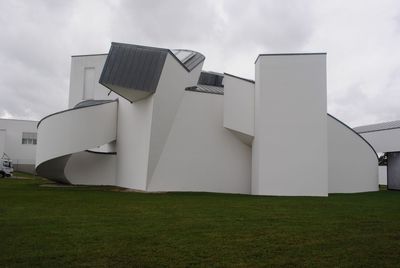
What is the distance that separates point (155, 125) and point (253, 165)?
5199 mm

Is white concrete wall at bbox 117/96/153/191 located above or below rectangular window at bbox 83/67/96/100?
below

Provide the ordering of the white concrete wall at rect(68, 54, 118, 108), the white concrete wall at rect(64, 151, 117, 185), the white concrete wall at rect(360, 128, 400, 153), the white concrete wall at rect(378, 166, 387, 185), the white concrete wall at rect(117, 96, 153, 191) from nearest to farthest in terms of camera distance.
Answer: the white concrete wall at rect(117, 96, 153, 191) < the white concrete wall at rect(64, 151, 117, 185) < the white concrete wall at rect(360, 128, 400, 153) < the white concrete wall at rect(68, 54, 118, 108) < the white concrete wall at rect(378, 166, 387, 185)

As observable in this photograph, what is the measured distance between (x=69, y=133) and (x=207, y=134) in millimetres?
7378

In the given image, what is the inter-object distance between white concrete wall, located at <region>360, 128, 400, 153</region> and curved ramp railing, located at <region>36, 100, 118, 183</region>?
2013 cm

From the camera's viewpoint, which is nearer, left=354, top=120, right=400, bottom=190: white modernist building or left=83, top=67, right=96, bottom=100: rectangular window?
left=354, top=120, right=400, bottom=190: white modernist building

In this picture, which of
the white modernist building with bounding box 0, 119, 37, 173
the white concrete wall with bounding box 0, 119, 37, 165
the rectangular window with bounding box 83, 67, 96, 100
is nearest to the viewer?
the rectangular window with bounding box 83, 67, 96, 100

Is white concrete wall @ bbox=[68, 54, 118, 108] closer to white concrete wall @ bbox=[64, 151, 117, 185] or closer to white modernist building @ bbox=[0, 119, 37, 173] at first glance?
white concrete wall @ bbox=[64, 151, 117, 185]

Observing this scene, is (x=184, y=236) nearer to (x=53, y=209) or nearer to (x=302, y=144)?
(x=53, y=209)

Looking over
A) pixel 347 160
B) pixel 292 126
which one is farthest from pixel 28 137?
pixel 292 126

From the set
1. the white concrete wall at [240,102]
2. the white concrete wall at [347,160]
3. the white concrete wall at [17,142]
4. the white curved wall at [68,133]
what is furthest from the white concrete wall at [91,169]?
the white concrete wall at [17,142]

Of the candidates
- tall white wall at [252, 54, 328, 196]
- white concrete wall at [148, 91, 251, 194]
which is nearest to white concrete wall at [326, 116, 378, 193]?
tall white wall at [252, 54, 328, 196]

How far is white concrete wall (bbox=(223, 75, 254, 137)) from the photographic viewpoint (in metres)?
19.2

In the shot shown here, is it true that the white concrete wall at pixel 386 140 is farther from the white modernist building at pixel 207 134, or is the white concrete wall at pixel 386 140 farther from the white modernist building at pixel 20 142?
the white modernist building at pixel 20 142

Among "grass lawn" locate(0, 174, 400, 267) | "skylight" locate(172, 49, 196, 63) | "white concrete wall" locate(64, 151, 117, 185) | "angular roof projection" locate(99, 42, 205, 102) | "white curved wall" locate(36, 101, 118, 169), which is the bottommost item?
"grass lawn" locate(0, 174, 400, 267)
